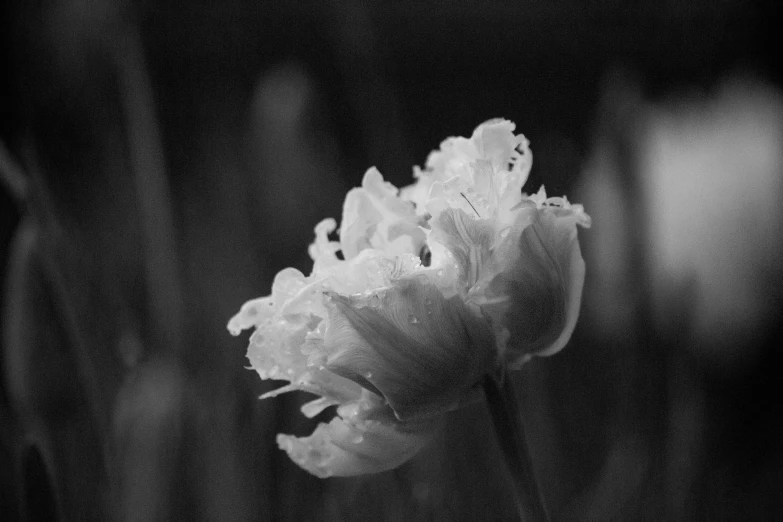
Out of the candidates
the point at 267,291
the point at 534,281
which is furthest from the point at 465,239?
the point at 267,291

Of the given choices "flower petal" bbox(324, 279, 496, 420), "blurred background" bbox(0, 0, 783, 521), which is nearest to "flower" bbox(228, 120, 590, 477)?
"flower petal" bbox(324, 279, 496, 420)

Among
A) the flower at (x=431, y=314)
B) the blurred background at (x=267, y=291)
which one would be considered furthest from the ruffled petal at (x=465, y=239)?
the blurred background at (x=267, y=291)

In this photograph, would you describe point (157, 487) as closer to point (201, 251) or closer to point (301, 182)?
point (301, 182)

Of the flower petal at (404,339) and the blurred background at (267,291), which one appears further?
the blurred background at (267,291)

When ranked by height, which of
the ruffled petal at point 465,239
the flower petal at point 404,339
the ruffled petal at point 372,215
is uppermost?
the ruffled petal at point 372,215

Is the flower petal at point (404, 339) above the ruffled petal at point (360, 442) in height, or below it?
above

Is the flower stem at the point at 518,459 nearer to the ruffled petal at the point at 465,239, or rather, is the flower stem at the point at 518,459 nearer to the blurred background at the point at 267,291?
the ruffled petal at the point at 465,239

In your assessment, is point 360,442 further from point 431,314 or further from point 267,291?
point 267,291
